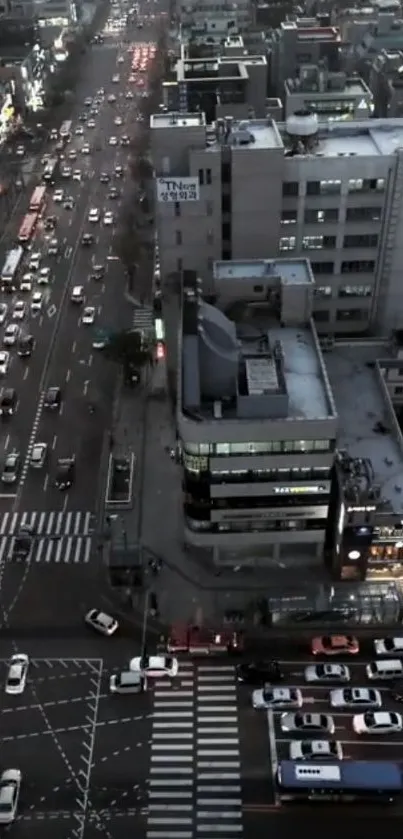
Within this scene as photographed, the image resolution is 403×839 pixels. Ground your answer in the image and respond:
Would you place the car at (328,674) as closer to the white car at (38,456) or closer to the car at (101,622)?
the car at (101,622)

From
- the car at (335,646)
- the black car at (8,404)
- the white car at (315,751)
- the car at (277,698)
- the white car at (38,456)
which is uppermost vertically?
the black car at (8,404)

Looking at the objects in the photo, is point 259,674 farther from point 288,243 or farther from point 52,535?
point 288,243

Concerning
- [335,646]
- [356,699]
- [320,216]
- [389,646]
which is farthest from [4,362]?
[356,699]

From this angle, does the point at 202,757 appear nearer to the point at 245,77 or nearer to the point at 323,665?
the point at 323,665

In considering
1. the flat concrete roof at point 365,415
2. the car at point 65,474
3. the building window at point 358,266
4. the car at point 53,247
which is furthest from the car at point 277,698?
the car at point 53,247

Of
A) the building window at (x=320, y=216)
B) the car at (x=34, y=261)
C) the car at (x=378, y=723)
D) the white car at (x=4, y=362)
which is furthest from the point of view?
the car at (x=34, y=261)

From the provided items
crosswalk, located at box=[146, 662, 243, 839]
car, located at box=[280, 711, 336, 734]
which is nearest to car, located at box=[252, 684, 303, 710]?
car, located at box=[280, 711, 336, 734]

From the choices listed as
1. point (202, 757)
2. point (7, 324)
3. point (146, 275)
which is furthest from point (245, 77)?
point (202, 757)
